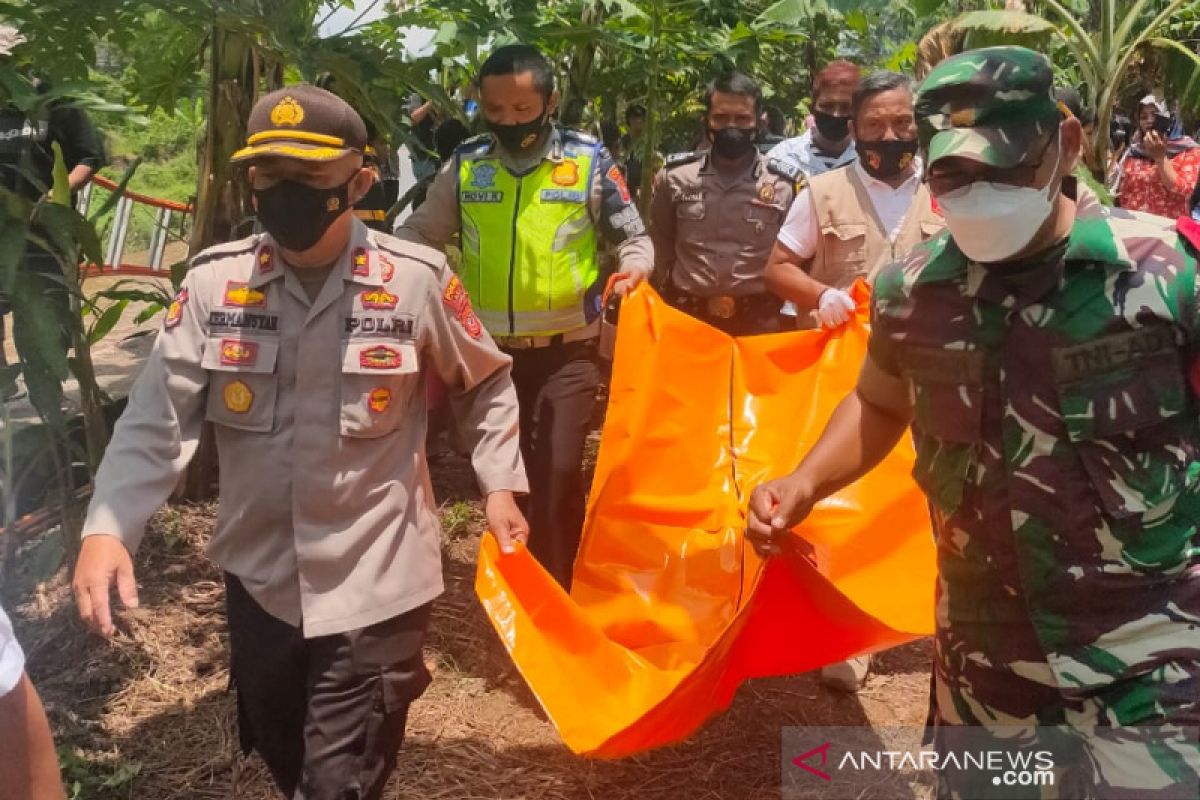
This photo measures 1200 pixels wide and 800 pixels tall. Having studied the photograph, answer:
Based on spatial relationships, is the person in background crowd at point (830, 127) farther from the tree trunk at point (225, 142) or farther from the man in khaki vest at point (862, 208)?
the tree trunk at point (225, 142)

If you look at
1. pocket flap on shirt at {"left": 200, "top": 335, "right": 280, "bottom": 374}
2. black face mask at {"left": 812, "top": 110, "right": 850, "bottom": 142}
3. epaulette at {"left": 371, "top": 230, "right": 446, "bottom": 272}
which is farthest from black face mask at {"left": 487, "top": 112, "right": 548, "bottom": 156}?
black face mask at {"left": 812, "top": 110, "right": 850, "bottom": 142}

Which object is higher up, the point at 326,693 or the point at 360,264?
the point at 360,264

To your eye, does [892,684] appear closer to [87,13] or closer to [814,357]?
[814,357]

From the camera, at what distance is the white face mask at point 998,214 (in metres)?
1.76

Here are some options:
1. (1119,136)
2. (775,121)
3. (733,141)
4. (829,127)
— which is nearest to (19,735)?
(733,141)

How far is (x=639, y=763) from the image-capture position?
11.1ft

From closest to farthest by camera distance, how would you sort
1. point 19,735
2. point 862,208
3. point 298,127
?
1. point 19,735
2. point 298,127
3. point 862,208

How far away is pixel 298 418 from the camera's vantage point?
7.79ft

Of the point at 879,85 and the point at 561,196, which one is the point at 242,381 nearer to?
the point at 561,196

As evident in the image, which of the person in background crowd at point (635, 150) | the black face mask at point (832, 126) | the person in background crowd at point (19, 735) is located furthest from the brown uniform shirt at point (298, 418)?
the person in background crowd at point (635, 150)

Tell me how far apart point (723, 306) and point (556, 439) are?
48.3 inches

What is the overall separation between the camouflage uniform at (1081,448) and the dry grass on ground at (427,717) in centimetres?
155

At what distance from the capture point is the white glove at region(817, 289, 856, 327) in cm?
356

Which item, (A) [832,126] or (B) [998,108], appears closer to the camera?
(B) [998,108]
